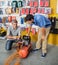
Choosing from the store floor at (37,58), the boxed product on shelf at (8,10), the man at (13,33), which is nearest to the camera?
the store floor at (37,58)

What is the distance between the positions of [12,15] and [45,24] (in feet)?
4.12

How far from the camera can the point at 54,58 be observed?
9.93 feet

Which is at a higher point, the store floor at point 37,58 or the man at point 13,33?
the man at point 13,33

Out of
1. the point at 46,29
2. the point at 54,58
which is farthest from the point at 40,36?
the point at 54,58

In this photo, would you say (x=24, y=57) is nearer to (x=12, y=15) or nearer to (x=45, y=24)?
(x=45, y=24)

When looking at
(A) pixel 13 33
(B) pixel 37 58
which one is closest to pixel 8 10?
(A) pixel 13 33

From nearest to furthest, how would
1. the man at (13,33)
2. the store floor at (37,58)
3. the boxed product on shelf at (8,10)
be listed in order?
the store floor at (37,58) → the man at (13,33) → the boxed product on shelf at (8,10)

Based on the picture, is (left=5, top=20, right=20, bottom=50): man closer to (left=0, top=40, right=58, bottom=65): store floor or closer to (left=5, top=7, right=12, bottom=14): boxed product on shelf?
(left=0, top=40, right=58, bottom=65): store floor

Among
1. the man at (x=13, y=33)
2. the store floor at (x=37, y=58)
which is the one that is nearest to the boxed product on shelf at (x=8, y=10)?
the man at (x=13, y=33)

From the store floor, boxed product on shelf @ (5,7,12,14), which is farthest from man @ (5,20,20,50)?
boxed product on shelf @ (5,7,12,14)

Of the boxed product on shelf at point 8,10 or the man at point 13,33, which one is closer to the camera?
the man at point 13,33

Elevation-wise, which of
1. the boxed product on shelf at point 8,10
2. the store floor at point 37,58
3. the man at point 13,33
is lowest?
the store floor at point 37,58

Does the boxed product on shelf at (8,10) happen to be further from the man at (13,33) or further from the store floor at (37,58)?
the store floor at (37,58)

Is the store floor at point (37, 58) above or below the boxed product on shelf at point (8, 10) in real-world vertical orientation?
below
